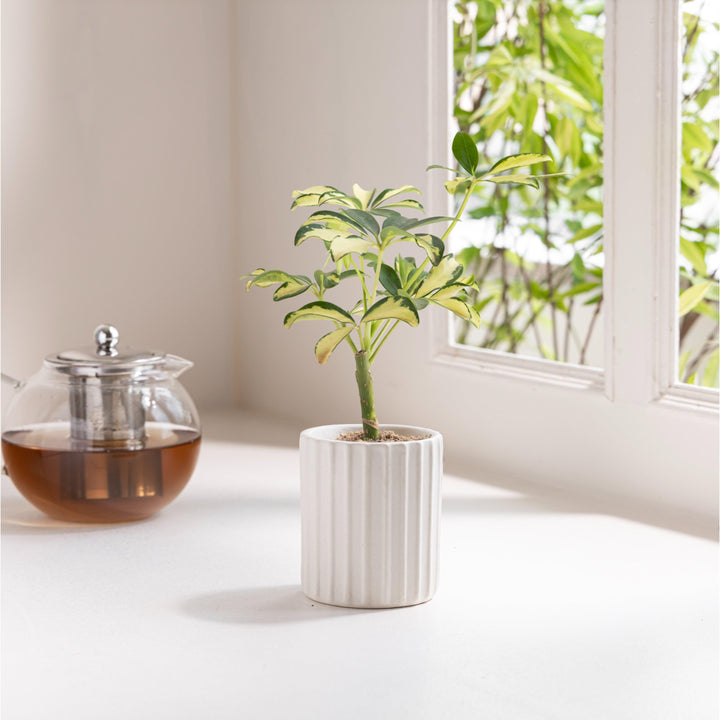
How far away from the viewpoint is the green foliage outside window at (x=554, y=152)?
1344 mm

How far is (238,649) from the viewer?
73 cm

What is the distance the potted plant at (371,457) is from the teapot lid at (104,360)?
0.87 feet

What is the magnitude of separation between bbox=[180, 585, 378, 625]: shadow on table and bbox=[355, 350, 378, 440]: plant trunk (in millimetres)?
143

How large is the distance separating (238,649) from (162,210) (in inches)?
41.4

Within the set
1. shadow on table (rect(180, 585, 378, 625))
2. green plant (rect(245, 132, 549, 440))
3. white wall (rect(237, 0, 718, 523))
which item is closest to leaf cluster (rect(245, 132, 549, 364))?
green plant (rect(245, 132, 549, 440))

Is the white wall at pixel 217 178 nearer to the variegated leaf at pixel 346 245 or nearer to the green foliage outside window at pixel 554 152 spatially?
the green foliage outside window at pixel 554 152

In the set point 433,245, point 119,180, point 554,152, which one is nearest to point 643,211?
point 433,245

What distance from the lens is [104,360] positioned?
100 centimetres

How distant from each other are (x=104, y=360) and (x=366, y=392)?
1.10 feet

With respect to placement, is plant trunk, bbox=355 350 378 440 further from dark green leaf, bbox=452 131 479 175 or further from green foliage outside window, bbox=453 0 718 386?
green foliage outside window, bbox=453 0 718 386

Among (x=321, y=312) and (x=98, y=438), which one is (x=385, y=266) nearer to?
(x=321, y=312)

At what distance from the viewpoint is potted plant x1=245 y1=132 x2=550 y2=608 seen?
29.7 inches

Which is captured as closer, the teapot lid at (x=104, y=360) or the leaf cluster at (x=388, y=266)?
the leaf cluster at (x=388, y=266)

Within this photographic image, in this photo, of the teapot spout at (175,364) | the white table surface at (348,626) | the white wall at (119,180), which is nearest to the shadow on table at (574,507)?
the white table surface at (348,626)
